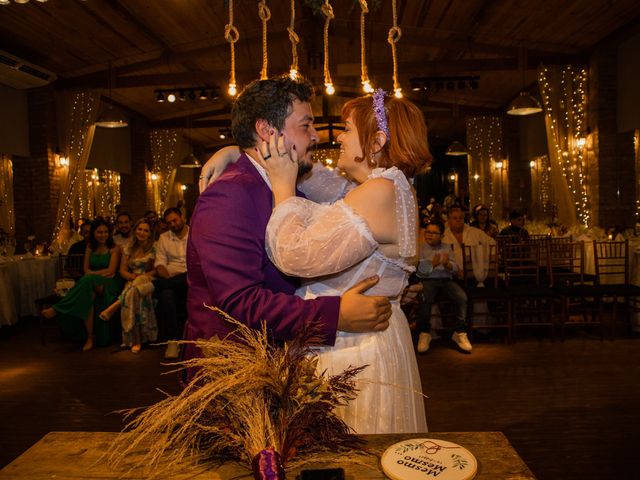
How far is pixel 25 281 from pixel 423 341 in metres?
→ 5.35

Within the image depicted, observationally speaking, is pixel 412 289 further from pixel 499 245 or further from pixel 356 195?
pixel 499 245

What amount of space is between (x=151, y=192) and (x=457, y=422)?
43.8 feet

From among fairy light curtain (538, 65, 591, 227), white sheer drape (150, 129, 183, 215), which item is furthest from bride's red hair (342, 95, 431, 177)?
white sheer drape (150, 129, 183, 215)

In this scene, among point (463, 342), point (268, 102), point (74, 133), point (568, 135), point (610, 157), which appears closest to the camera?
point (268, 102)

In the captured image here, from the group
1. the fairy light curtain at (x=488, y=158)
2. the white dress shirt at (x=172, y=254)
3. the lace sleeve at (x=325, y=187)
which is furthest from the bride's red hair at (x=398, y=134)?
the fairy light curtain at (x=488, y=158)

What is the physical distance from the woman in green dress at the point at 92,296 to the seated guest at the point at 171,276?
1.82ft

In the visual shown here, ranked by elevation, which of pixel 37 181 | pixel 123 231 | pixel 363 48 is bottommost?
pixel 123 231

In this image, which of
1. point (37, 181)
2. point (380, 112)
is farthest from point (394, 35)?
point (37, 181)

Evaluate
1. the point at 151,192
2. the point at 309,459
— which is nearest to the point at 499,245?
the point at 309,459

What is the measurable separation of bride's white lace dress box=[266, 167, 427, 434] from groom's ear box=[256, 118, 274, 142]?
Answer: 24cm

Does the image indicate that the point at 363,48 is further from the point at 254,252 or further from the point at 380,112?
the point at 254,252

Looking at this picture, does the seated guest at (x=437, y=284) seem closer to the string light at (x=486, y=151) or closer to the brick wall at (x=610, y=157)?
the brick wall at (x=610, y=157)

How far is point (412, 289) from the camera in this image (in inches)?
89.7

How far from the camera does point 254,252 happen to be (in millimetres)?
1512
